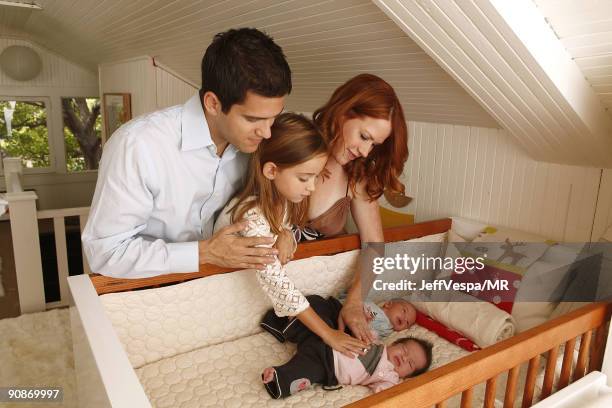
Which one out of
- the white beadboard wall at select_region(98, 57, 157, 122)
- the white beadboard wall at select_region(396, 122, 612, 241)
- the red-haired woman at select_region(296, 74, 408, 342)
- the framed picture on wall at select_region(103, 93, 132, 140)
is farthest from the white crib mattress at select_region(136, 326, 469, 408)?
the framed picture on wall at select_region(103, 93, 132, 140)

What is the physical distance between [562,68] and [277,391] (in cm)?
128

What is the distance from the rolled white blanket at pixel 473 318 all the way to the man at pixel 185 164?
866mm

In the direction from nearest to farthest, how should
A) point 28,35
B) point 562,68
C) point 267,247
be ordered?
point 562,68
point 267,247
point 28,35

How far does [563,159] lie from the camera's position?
6.05 feet

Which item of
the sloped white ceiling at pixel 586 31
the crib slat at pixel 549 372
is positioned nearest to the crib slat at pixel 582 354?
the crib slat at pixel 549 372

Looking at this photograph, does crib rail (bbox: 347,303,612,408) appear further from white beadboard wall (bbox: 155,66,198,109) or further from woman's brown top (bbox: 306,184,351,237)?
white beadboard wall (bbox: 155,66,198,109)

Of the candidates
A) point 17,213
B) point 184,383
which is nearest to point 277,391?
point 184,383

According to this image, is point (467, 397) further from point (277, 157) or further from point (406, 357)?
point (277, 157)

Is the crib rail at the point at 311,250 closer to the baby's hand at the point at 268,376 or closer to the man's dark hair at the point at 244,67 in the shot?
the baby's hand at the point at 268,376

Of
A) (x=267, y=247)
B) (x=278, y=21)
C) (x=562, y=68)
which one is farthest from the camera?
(x=278, y=21)

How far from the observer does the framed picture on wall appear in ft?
16.7

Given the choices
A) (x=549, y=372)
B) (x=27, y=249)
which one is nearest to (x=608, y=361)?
(x=549, y=372)

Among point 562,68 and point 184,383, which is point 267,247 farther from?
point 562,68

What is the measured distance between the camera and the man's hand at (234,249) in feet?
4.49
